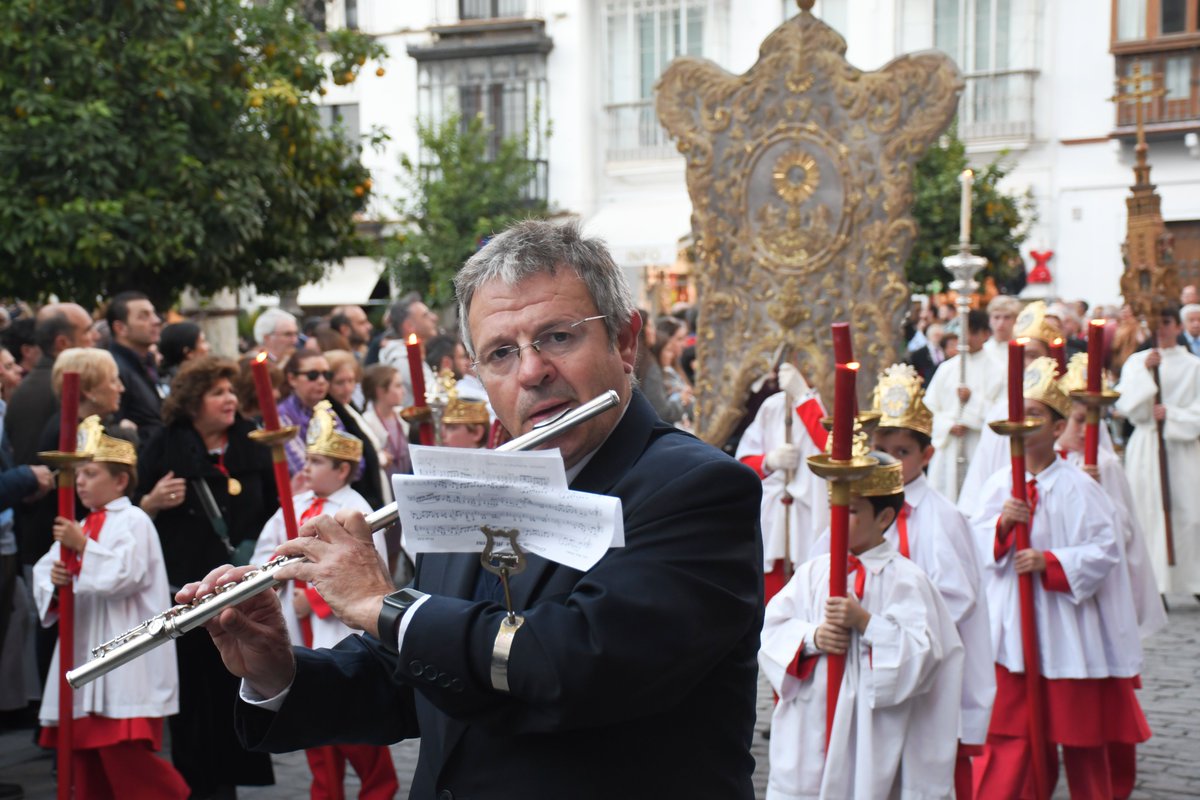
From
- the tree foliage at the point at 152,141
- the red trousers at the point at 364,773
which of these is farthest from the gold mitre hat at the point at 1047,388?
the tree foliage at the point at 152,141

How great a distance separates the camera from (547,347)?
255 centimetres

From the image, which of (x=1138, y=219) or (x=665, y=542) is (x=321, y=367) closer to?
(x=665, y=542)

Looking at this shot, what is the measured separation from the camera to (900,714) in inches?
186

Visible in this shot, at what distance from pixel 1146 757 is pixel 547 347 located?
5262mm

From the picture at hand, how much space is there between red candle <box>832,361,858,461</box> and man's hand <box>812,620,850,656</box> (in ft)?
2.28

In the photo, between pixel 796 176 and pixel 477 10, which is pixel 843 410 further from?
pixel 477 10

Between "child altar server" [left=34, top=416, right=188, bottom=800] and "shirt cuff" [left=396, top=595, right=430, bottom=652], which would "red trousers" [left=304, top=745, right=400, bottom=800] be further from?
"shirt cuff" [left=396, top=595, right=430, bottom=652]

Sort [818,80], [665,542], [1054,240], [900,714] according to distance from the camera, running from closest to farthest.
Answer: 1. [665,542]
2. [900,714]
3. [818,80]
4. [1054,240]

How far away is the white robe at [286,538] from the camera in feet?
19.5

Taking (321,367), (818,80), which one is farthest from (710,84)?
(321,367)

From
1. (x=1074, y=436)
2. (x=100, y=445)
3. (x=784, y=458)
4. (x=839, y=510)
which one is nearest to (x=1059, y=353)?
(x=1074, y=436)

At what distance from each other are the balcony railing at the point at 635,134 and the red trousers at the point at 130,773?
81.8 feet

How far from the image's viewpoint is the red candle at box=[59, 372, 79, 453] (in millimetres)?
5324

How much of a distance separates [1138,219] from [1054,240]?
1543 cm
